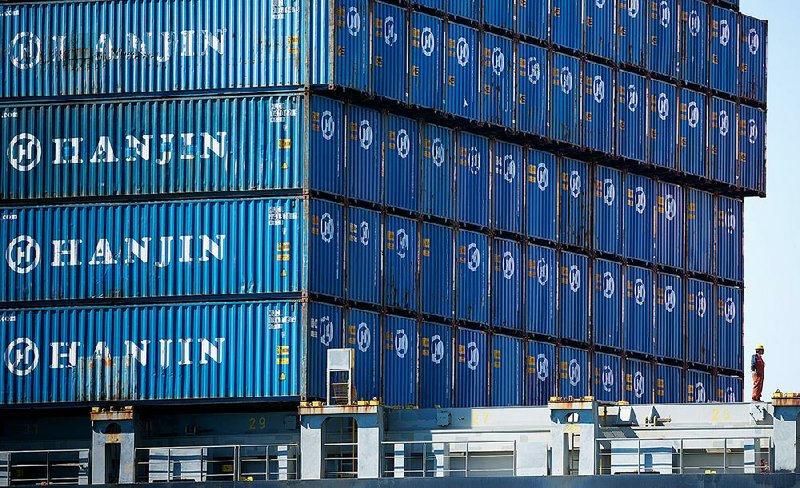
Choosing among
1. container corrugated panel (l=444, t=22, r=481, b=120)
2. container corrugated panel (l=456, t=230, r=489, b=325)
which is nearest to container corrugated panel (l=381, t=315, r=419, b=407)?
container corrugated panel (l=456, t=230, r=489, b=325)

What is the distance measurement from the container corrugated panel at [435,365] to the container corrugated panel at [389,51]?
21.6ft

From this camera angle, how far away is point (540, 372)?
71875mm

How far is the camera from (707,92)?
3177 inches

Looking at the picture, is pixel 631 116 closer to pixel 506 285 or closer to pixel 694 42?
pixel 694 42

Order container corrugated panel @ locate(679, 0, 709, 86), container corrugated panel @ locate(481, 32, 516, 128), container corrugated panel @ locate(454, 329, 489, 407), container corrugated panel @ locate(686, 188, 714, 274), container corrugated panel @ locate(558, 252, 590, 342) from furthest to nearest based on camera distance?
1. container corrugated panel @ locate(679, 0, 709, 86)
2. container corrugated panel @ locate(686, 188, 714, 274)
3. container corrugated panel @ locate(558, 252, 590, 342)
4. container corrugated panel @ locate(481, 32, 516, 128)
5. container corrugated panel @ locate(454, 329, 489, 407)

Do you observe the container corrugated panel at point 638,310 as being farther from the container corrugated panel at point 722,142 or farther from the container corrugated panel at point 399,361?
the container corrugated panel at point 399,361

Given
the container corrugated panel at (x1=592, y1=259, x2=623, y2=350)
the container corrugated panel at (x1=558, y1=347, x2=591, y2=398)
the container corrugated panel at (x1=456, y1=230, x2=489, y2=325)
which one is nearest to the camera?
the container corrugated panel at (x1=456, y1=230, x2=489, y2=325)

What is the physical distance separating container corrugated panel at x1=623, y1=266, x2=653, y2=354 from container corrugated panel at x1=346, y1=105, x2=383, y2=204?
13.6 metres

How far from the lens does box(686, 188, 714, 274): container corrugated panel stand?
79500 mm

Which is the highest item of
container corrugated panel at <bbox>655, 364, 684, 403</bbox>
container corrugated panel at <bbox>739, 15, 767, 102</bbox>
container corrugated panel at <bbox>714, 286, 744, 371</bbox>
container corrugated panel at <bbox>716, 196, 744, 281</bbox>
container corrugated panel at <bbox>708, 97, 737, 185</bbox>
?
container corrugated panel at <bbox>739, 15, 767, 102</bbox>

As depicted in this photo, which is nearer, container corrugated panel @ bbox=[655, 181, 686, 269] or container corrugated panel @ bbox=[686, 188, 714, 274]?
container corrugated panel @ bbox=[655, 181, 686, 269]

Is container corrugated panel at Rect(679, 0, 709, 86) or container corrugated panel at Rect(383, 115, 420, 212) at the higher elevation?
container corrugated panel at Rect(679, 0, 709, 86)

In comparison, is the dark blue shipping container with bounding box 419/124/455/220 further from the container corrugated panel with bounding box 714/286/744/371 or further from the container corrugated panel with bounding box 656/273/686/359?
the container corrugated panel with bounding box 714/286/744/371

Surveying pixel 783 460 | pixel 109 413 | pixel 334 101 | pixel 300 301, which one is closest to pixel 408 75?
pixel 334 101
